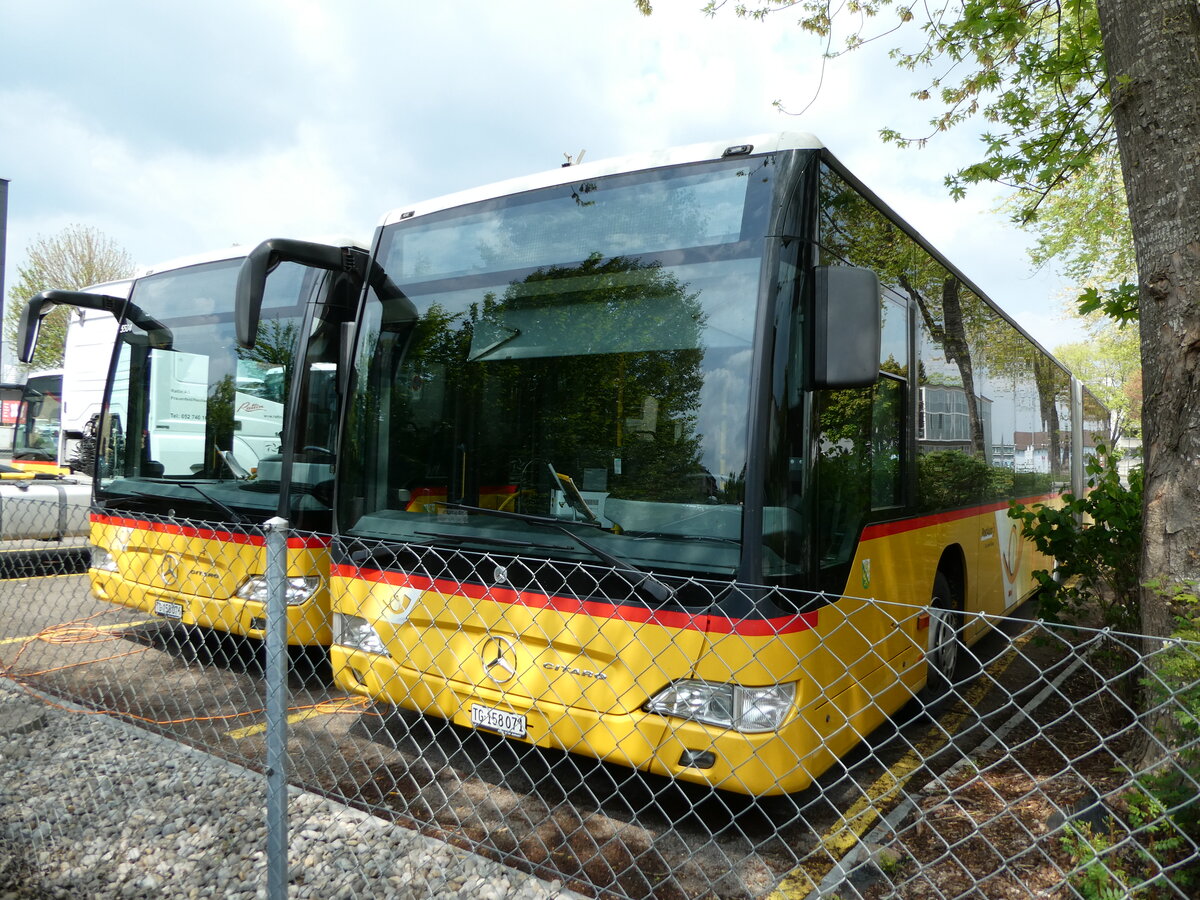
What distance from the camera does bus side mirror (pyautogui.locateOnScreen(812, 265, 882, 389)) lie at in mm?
3418

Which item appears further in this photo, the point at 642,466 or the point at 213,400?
the point at 213,400

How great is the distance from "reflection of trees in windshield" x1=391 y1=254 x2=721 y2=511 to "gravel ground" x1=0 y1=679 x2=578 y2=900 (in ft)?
5.02

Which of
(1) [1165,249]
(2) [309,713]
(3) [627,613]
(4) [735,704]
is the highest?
(1) [1165,249]

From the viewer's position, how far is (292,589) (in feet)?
18.6

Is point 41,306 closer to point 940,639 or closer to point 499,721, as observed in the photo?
point 499,721

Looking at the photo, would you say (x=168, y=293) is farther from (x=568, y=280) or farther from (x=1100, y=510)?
(x=1100, y=510)

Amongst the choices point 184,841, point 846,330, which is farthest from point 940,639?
point 184,841

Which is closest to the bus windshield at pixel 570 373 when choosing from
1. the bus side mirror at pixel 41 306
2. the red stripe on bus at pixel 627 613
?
the red stripe on bus at pixel 627 613

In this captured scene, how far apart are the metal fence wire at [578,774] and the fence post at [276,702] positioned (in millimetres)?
46

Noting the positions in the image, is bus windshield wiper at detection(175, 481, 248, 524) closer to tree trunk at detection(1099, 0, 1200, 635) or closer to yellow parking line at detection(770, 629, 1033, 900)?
yellow parking line at detection(770, 629, 1033, 900)

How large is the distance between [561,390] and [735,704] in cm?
163

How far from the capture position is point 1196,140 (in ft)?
11.5

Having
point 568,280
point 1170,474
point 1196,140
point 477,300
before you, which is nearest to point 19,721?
point 477,300

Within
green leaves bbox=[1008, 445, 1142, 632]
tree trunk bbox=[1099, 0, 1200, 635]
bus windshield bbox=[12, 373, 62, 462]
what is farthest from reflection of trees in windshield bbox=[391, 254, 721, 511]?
bus windshield bbox=[12, 373, 62, 462]
